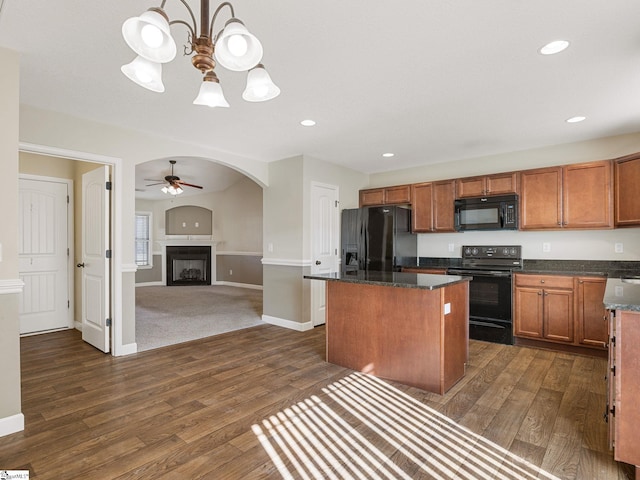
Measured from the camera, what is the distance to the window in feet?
31.6

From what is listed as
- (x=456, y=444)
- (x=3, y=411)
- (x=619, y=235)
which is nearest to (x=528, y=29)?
(x=456, y=444)

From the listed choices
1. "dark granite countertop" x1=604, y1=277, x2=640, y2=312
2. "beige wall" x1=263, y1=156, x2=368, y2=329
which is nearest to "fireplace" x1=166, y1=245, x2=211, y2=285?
"beige wall" x1=263, y1=156, x2=368, y2=329

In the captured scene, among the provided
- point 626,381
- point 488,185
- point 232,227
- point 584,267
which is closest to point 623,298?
point 626,381

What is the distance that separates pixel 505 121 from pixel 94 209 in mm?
4577

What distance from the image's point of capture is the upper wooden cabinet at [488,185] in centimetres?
437

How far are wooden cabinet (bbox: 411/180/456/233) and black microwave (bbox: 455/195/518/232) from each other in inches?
5.2

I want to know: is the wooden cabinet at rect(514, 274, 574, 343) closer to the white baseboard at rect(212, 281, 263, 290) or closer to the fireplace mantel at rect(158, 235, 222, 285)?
the white baseboard at rect(212, 281, 263, 290)

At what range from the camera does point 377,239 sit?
5000 millimetres

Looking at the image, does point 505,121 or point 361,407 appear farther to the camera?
point 505,121

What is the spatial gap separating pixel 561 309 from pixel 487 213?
143cm

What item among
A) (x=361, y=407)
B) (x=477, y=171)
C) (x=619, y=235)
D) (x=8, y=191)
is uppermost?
(x=477, y=171)

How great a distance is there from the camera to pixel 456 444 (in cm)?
203

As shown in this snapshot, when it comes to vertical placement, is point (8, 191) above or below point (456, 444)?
above

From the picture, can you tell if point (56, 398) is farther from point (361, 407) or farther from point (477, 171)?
point (477, 171)
